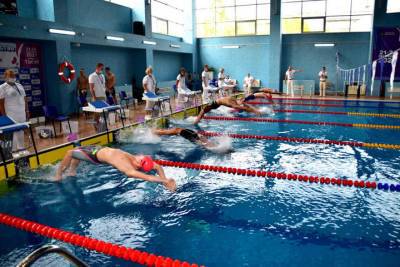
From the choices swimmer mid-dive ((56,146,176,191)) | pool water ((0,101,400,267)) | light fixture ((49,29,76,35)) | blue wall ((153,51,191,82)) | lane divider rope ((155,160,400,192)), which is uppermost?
light fixture ((49,29,76,35))

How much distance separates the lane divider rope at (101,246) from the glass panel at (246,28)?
694 inches

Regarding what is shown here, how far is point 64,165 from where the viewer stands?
4324mm

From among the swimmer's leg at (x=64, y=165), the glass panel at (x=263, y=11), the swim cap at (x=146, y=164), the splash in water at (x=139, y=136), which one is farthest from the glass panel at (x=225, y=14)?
the swim cap at (x=146, y=164)

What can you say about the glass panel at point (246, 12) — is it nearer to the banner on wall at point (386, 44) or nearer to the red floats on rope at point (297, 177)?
the banner on wall at point (386, 44)

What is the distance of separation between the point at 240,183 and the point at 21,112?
402 cm

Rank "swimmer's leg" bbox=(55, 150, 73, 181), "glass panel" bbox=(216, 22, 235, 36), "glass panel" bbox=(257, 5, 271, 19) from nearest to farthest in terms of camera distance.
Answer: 1. "swimmer's leg" bbox=(55, 150, 73, 181)
2. "glass panel" bbox=(257, 5, 271, 19)
3. "glass panel" bbox=(216, 22, 235, 36)

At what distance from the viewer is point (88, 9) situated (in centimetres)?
1167

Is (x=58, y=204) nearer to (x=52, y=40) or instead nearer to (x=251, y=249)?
(x=251, y=249)

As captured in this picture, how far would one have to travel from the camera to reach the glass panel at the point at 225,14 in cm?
1900

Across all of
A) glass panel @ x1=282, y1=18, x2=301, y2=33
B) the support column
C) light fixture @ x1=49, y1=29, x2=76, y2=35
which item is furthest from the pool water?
glass panel @ x1=282, y1=18, x2=301, y2=33

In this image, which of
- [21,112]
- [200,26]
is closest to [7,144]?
[21,112]

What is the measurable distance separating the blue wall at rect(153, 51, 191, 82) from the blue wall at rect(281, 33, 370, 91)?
5.95 metres

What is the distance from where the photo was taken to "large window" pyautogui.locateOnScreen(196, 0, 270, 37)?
18.3 meters

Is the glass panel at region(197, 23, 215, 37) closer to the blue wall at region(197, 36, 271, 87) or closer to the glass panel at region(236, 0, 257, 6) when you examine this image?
the blue wall at region(197, 36, 271, 87)
